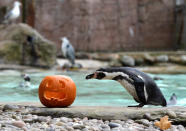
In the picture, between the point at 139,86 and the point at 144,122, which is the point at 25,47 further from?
the point at 144,122

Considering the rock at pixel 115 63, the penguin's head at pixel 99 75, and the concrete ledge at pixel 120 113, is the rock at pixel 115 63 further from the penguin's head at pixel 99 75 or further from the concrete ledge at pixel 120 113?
the concrete ledge at pixel 120 113

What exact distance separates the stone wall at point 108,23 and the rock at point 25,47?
3.55 meters

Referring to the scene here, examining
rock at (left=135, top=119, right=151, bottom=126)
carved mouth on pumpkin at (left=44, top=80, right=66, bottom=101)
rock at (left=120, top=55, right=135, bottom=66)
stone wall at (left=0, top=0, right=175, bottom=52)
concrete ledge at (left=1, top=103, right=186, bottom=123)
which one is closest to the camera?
rock at (left=135, top=119, right=151, bottom=126)

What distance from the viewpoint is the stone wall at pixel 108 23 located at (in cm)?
1577

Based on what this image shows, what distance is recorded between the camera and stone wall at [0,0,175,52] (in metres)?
15.8

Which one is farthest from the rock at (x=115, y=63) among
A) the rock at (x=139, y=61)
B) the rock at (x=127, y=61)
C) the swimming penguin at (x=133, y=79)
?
the swimming penguin at (x=133, y=79)

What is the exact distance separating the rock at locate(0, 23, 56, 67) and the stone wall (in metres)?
3.55

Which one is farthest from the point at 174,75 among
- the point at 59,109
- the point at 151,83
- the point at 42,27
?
the point at 42,27

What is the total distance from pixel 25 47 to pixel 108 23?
18.2 feet

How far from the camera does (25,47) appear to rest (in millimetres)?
12008

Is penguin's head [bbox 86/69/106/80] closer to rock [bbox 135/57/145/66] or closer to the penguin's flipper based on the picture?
the penguin's flipper

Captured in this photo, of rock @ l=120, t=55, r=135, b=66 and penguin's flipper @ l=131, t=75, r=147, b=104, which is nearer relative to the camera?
penguin's flipper @ l=131, t=75, r=147, b=104

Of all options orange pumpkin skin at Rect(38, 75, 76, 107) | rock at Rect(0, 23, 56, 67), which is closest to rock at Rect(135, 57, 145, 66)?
rock at Rect(0, 23, 56, 67)

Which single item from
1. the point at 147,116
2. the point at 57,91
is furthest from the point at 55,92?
the point at 147,116
